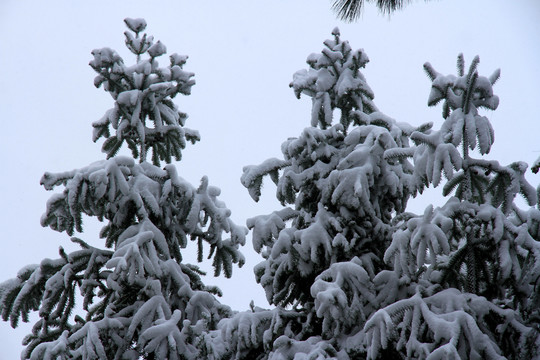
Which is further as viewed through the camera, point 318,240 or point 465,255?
point 318,240

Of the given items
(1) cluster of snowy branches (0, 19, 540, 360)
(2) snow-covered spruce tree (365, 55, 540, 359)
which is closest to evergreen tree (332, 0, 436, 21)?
(1) cluster of snowy branches (0, 19, 540, 360)

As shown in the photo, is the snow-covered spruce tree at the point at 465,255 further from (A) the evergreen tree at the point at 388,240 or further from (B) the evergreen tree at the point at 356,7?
(B) the evergreen tree at the point at 356,7

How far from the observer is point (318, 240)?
21.4 ft

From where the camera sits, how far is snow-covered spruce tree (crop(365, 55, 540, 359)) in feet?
17.4

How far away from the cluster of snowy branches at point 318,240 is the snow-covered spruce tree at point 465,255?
0.02 meters

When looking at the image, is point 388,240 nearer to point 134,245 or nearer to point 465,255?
point 465,255

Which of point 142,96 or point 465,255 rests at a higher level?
point 142,96

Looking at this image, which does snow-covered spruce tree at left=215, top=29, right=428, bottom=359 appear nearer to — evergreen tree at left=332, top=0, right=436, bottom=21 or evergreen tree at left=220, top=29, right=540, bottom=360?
evergreen tree at left=220, top=29, right=540, bottom=360

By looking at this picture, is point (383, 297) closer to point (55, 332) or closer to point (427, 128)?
point (427, 128)

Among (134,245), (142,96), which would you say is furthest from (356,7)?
(134,245)

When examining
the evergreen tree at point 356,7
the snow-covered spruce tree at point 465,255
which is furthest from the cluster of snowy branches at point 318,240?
the evergreen tree at point 356,7

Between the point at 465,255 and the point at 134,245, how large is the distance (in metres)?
3.77

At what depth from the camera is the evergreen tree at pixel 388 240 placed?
5.52m

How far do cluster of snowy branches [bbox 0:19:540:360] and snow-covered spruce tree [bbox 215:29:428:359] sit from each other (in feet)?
0.07
